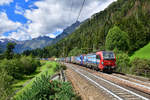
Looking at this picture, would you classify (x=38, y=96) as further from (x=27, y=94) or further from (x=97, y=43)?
(x=97, y=43)

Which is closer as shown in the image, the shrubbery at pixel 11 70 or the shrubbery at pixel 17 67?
the shrubbery at pixel 11 70

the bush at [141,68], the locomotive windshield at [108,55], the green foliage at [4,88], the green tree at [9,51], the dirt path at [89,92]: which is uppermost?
the green tree at [9,51]

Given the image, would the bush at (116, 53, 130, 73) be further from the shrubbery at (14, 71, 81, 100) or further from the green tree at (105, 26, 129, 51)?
the green tree at (105, 26, 129, 51)

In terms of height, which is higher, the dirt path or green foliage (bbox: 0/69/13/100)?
the dirt path

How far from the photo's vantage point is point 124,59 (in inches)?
877

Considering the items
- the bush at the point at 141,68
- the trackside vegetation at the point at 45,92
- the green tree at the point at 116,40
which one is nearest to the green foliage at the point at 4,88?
the trackside vegetation at the point at 45,92

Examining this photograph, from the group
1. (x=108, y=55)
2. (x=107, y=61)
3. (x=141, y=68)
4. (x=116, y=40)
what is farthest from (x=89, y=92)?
(x=116, y=40)

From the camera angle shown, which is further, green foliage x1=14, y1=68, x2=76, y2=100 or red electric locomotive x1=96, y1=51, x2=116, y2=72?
→ red electric locomotive x1=96, y1=51, x2=116, y2=72

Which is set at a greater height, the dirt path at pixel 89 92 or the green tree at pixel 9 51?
the green tree at pixel 9 51

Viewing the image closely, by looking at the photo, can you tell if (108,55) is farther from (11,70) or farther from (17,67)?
(17,67)

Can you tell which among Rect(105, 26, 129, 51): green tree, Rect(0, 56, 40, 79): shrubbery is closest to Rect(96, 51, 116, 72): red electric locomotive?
Rect(105, 26, 129, 51): green tree

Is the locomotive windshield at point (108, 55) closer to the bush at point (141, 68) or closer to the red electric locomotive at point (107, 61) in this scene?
the red electric locomotive at point (107, 61)

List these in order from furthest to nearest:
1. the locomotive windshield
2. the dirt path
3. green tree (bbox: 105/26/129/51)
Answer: green tree (bbox: 105/26/129/51), the locomotive windshield, the dirt path

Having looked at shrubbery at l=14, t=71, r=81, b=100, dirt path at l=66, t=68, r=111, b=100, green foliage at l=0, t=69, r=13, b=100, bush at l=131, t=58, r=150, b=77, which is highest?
bush at l=131, t=58, r=150, b=77
